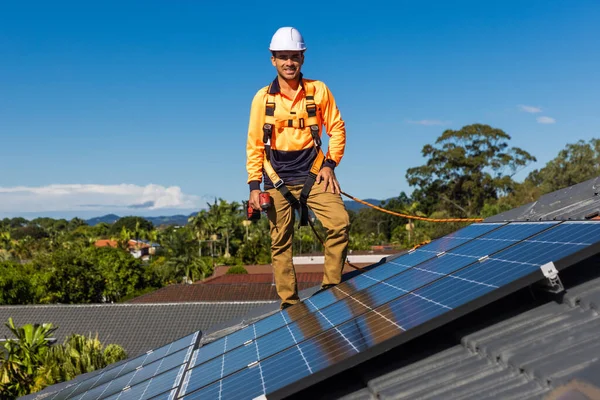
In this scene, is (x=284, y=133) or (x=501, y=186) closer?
(x=284, y=133)

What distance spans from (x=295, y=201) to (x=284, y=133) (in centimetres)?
61

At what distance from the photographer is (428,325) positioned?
3613mm

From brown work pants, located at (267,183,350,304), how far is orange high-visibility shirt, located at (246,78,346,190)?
0.20 metres

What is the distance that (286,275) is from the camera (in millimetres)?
6789

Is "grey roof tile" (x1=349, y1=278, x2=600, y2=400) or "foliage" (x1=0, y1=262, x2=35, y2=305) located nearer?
"grey roof tile" (x1=349, y1=278, x2=600, y2=400)

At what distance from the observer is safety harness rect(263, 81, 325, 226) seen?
641cm

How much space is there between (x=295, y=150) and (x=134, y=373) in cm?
232

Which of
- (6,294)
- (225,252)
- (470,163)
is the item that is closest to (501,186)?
(470,163)

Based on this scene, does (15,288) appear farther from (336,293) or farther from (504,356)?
(504,356)

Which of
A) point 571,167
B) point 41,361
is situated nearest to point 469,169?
point 571,167

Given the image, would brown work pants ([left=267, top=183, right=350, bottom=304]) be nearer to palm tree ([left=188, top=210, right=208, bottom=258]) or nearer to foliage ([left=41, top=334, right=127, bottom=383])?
foliage ([left=41, top=334, right=127, bottom=383])

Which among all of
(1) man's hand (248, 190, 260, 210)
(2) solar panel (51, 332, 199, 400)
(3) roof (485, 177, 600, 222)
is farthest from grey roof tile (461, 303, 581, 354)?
(1) man's hand (248, 190, 260, 210)

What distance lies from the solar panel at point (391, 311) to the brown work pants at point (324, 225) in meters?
0.99

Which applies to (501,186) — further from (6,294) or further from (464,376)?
(464,376)
